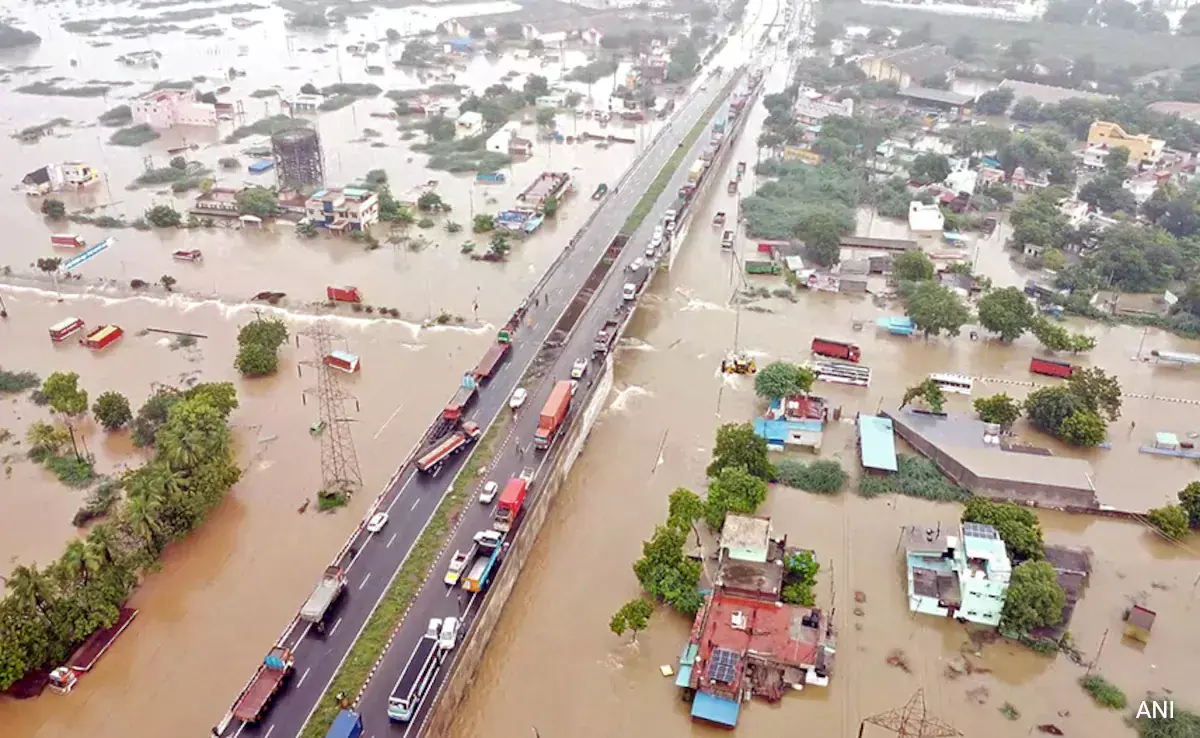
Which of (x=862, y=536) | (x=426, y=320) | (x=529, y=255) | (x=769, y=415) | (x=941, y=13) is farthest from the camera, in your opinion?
(x=941, y=13)

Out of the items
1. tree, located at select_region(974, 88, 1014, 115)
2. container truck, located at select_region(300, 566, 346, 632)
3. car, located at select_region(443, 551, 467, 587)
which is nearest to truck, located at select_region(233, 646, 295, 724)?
container truck, located at select_region(300, 566, 346, 632)

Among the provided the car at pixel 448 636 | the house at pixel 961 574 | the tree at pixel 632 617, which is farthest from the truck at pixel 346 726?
the house at pixel 961 574

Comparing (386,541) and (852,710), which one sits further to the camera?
(386,541)

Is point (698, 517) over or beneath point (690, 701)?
over

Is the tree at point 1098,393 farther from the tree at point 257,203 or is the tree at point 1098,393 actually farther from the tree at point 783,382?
the tree at point 257,203

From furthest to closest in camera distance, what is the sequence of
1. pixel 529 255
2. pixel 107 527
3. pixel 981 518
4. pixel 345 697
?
1. pixel 529 255
2. pixel 981 518
3. pixel 107 527
4. pixel 345 697

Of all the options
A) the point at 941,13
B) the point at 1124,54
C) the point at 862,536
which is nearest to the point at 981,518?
the point at 862,536

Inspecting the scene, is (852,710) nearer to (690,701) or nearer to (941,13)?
(690,701)

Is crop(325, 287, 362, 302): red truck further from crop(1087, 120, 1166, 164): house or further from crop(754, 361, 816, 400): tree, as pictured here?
crop(1087, 120, 1166, 164): house

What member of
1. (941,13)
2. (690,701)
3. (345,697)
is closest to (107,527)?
(345,697)
